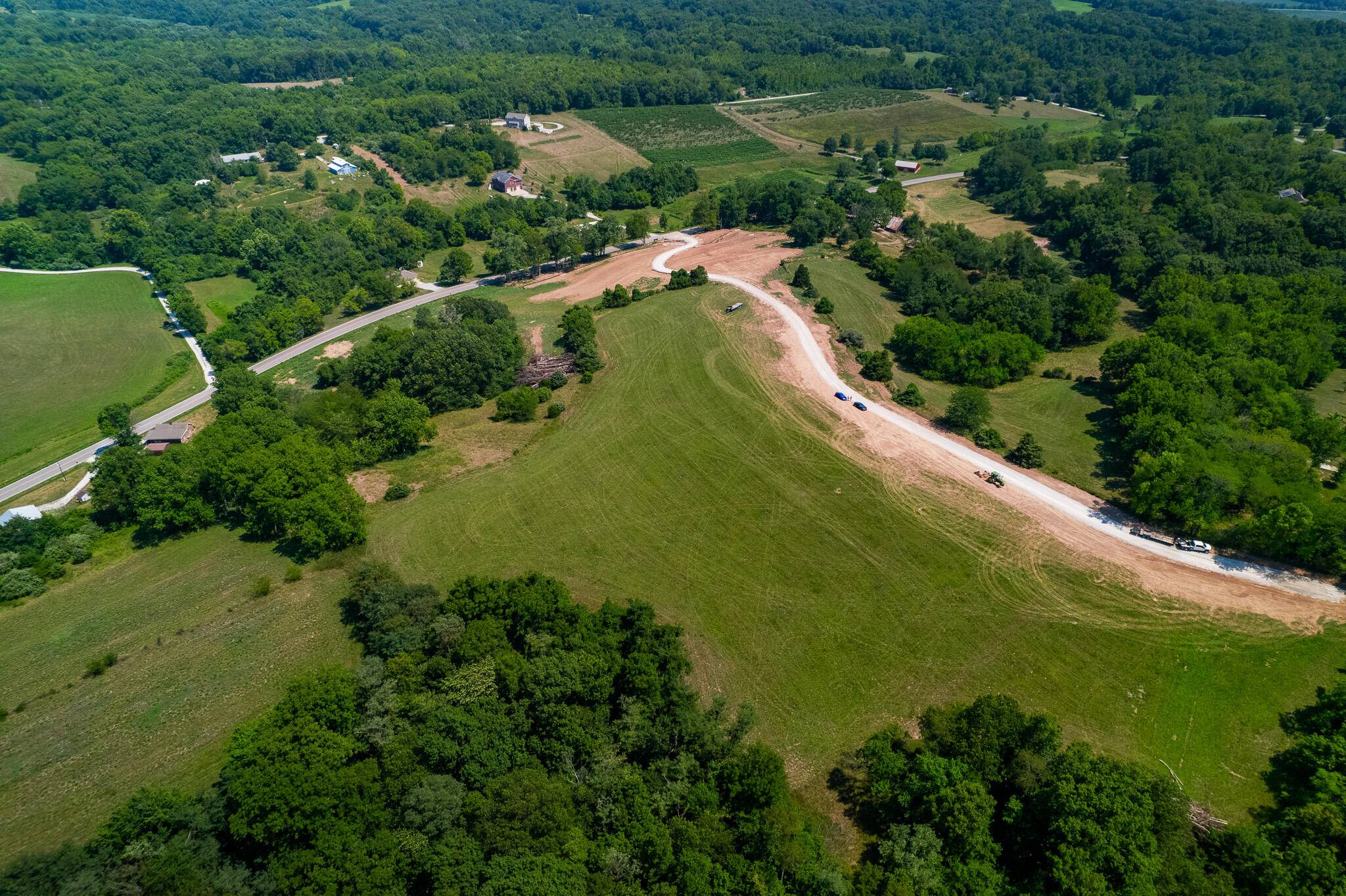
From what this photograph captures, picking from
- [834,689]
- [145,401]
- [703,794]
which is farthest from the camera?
[145,401]

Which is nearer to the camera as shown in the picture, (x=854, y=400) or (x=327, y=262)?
(x=854, y=400)

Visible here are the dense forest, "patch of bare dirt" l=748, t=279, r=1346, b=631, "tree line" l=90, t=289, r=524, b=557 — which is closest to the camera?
the dense forest

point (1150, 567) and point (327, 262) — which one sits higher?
point (327, 262)

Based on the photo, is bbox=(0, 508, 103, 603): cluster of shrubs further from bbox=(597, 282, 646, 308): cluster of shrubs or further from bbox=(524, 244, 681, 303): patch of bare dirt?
bbox=(597, 282, 646, 308): cluster of shrubs

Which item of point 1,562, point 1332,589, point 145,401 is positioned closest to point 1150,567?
point 1332,589

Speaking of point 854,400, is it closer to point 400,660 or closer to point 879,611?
point 879,611

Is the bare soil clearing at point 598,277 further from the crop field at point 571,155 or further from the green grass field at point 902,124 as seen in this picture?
the green grass field at point 902,124

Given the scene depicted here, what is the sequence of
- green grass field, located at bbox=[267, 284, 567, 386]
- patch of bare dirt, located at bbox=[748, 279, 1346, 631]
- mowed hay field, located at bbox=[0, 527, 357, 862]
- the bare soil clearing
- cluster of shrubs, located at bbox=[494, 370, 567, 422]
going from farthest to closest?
1. the bare soil clearing
2. green grass field, located at bbox=[267, 284, 567, 386]
3. cluster of shrubs, located at bbox=[494, 370, 567, 422]
4. patch of bare dirt, located at bbox=[748, 279, 1346, 631]
5. mowed hay field, located at bbox=[0, 527, 357, 862]

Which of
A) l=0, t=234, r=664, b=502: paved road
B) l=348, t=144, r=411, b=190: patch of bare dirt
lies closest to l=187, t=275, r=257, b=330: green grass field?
l=0, t=234, r=664, b=502: paved road
